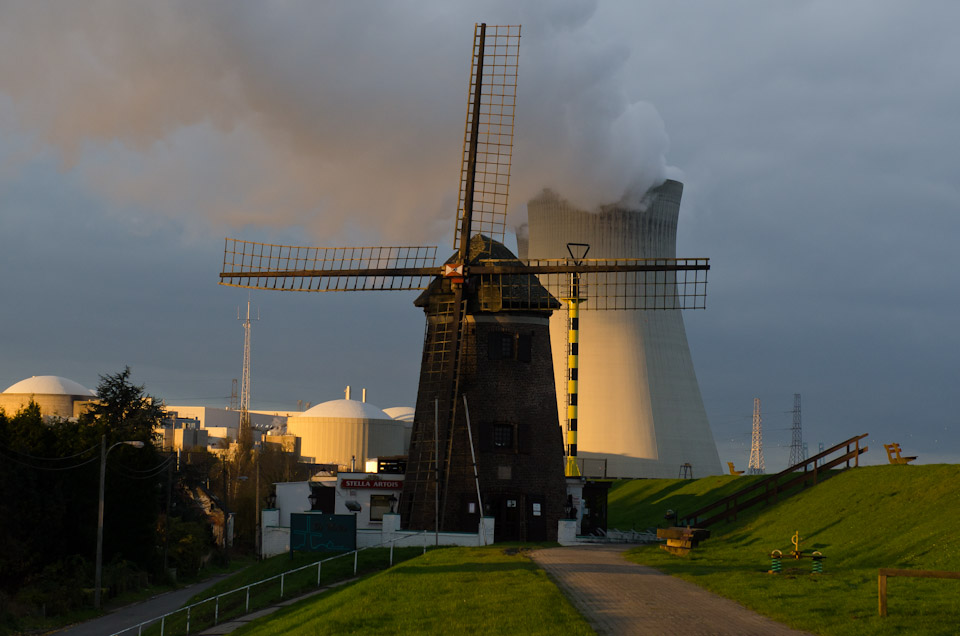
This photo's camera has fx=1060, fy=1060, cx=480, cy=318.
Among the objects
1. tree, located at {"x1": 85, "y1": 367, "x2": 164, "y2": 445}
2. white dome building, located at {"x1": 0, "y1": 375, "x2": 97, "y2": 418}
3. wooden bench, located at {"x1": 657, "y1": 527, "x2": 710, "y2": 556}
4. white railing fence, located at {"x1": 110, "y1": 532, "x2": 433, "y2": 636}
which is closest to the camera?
white railing fence, located at {"x1": 110, "y1": 532, "x2": 433, "y2": 636}

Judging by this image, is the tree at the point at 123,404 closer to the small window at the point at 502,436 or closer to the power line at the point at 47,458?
the power line at the point at 47,458

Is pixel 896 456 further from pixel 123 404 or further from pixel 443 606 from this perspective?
pixel 123 404

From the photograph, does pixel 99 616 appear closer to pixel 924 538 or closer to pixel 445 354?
pixel 445 354

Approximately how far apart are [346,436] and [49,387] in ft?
110

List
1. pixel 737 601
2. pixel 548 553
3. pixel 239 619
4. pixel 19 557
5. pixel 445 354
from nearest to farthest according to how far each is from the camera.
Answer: pixel 737 601 < pixel 239 619 < pixel 548 553 < pixel 445 354 < pixel 19 557

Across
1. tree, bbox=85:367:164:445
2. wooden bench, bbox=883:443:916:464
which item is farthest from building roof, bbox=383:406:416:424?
wooden bench, bbox=883:443:916:464

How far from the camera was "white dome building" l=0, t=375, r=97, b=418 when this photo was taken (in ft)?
380

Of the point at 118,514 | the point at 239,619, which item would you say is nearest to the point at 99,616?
the point at 118,514

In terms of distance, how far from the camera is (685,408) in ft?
201

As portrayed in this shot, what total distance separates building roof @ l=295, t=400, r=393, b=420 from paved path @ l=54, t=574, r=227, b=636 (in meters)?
70.6

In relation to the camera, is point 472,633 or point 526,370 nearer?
point 472,633

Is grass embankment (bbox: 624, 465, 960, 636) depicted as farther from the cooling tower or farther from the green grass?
the cooling tower

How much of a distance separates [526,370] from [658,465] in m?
23.7

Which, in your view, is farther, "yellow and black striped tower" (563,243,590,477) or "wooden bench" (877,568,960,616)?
"yellow and black striped tower" (563,243,590,477)
